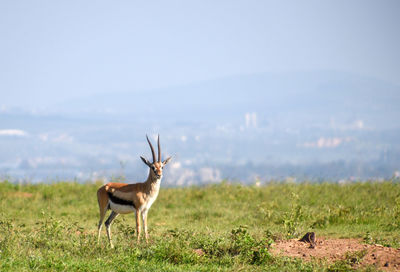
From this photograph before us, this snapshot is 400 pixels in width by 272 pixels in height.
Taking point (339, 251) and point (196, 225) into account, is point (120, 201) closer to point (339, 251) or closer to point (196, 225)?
point (196, 225)

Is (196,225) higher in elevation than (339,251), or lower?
lower

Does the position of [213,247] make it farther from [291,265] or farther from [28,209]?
[28,209]

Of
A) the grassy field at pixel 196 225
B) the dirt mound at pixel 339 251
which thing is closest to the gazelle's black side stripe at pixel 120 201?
the grassy field at pixel 196 225

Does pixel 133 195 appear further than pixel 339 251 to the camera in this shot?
Yes

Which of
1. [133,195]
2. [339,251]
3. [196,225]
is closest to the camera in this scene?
[339,251]

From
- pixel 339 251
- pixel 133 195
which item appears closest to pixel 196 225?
pixel 133 195

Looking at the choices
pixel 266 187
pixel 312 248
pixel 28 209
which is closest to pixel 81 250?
pixel 312 248

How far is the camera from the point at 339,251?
35.8 ft

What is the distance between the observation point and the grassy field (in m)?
10.2

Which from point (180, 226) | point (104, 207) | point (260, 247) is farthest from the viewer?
point (180, 226)

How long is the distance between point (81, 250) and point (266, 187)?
12.3m

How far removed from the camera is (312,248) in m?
11.1

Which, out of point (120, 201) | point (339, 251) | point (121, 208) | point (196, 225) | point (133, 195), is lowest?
point (196, 225)

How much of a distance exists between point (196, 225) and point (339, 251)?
5.45 meters
